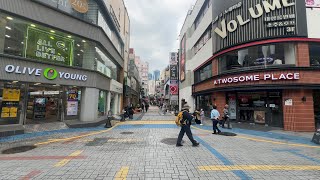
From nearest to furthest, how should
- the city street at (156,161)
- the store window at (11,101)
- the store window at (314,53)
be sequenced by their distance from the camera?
the city street at (156,161) < the store window at (11,101) < the store window at (314,53)

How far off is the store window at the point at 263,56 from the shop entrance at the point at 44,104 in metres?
14.7

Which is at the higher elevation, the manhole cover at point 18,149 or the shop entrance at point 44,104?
the shop entrance at point 44,104

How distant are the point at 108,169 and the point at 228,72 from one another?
13.7 meters

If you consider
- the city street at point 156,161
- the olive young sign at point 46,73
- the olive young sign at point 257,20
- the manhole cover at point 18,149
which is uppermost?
the olive young sign at point 257,20

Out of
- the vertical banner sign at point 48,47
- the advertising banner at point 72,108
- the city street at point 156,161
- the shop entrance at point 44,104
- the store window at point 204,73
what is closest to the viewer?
the city street at point 156,161

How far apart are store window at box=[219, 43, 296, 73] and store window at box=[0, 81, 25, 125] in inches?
633

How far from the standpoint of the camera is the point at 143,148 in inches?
305

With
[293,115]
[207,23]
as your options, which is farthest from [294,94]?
[207,23]

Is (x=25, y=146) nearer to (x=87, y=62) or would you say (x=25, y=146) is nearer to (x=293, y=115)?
(x=87, y=62)

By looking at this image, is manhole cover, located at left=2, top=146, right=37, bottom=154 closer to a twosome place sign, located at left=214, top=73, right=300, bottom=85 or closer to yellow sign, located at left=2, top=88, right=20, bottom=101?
yellow sign, located at left=2, top=88, right=20, bottom=101

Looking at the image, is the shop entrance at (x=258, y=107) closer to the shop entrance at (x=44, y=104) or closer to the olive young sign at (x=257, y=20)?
the olive young sign at (x=257, y=20)

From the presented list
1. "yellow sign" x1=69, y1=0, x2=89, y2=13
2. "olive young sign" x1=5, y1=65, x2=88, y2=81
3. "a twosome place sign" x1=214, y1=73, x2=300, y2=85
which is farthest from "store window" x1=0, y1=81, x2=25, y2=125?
"a twosome place sign" x1=214, y1=73, x2=300, y2=85

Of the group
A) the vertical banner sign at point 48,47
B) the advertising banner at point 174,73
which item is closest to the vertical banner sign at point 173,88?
the advertising banner at point 174,73

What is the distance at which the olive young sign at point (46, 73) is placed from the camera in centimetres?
1043
